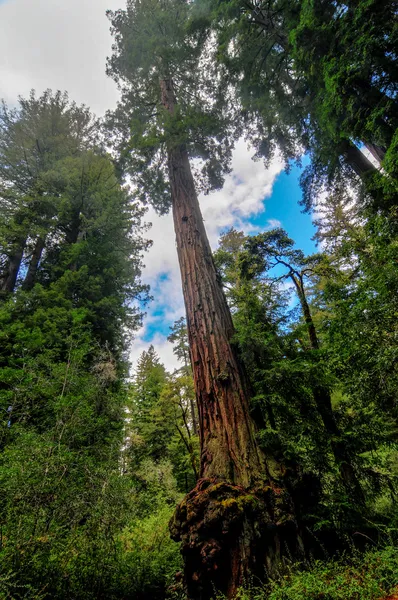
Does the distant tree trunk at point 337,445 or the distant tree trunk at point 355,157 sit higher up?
the distant tree trunk at point 355,157

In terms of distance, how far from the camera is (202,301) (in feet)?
14.2

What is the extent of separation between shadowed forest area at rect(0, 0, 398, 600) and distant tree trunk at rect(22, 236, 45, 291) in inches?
35.4

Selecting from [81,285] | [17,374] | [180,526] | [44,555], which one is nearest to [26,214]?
[81,285]

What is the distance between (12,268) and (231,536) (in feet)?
37.4

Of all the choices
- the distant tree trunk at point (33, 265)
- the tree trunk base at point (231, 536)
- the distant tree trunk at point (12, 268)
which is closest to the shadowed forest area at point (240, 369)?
the tree trunk base at point (231, 536)

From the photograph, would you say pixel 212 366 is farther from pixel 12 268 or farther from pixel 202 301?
pixel 12 268

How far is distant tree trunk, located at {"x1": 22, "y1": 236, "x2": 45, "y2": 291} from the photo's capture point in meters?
9.87

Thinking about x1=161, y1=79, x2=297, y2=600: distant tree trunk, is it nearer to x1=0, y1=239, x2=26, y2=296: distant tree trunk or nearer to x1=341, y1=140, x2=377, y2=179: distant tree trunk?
x1=341, y1=140, x2=377, y2=179: distant tree trunk

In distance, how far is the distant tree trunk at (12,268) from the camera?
32.3 feet

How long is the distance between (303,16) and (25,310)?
962 cm

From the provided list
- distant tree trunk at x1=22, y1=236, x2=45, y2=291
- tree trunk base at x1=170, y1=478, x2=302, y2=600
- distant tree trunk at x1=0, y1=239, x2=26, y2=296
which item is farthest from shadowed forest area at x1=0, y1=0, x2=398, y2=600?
distant tree trunk at x1=22, y1=236, x2=45, y2=291

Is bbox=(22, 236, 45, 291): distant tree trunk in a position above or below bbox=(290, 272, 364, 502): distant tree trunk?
above

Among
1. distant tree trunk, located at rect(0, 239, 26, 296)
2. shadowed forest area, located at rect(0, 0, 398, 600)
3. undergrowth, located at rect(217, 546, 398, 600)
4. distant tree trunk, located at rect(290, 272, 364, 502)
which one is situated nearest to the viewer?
undergrowth, located at rect(217, 546, 398, 600)

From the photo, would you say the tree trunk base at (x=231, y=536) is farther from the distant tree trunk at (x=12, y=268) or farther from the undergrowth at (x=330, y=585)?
the distant tree trunk at (x=12, y=268)
